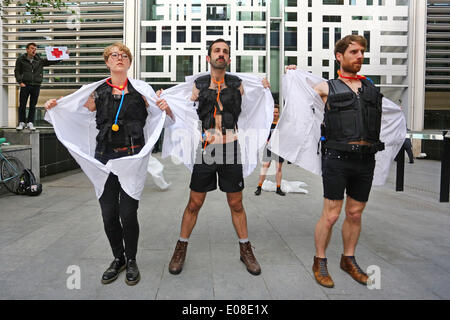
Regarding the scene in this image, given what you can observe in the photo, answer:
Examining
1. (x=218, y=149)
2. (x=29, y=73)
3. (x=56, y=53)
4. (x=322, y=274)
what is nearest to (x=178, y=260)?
(x=218, y=149)

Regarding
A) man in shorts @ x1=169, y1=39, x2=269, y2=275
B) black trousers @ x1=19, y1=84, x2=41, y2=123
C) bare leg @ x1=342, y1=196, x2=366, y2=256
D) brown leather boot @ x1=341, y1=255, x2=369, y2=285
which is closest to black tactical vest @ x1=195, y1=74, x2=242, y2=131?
man in shorts @ x1=169, y1=39, x2=269, y2=275

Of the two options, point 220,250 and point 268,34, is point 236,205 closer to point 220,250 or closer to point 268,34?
point 220,250

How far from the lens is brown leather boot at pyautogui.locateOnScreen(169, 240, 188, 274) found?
3191 mm

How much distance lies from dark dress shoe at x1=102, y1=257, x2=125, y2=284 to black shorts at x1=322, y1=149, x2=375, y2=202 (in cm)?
200

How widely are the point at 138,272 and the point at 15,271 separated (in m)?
1.18

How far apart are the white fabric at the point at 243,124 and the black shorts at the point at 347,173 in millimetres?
822

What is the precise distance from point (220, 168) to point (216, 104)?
620 millimetres

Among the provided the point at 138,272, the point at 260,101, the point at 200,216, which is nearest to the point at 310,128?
the point at 260,101

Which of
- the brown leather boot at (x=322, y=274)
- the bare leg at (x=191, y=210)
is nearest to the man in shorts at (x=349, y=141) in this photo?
the brown leather boot at (x=322, y=274)

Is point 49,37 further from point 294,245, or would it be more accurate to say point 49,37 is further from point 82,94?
point 294,245

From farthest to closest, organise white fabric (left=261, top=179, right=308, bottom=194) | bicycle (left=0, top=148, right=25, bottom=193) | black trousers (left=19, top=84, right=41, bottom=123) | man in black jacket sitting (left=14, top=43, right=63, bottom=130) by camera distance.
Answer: black trousers (left=19, top=84, right=41, bottom=123) → man in black jacket sitting (left=14, top=43, right=63, bottom=130) → white fabric (left=261, top=179, right=308, bottom=194) → bicycle (left=0, top=148, right=25, bottom=193)

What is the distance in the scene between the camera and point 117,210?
3.12 m

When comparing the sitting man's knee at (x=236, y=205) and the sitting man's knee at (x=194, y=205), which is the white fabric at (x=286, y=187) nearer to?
the sitting man's knee at (x=236, y=205)

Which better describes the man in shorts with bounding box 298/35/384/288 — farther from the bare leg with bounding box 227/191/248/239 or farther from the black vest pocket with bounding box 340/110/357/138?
the bare leg with bounding box 227/191/248/239
